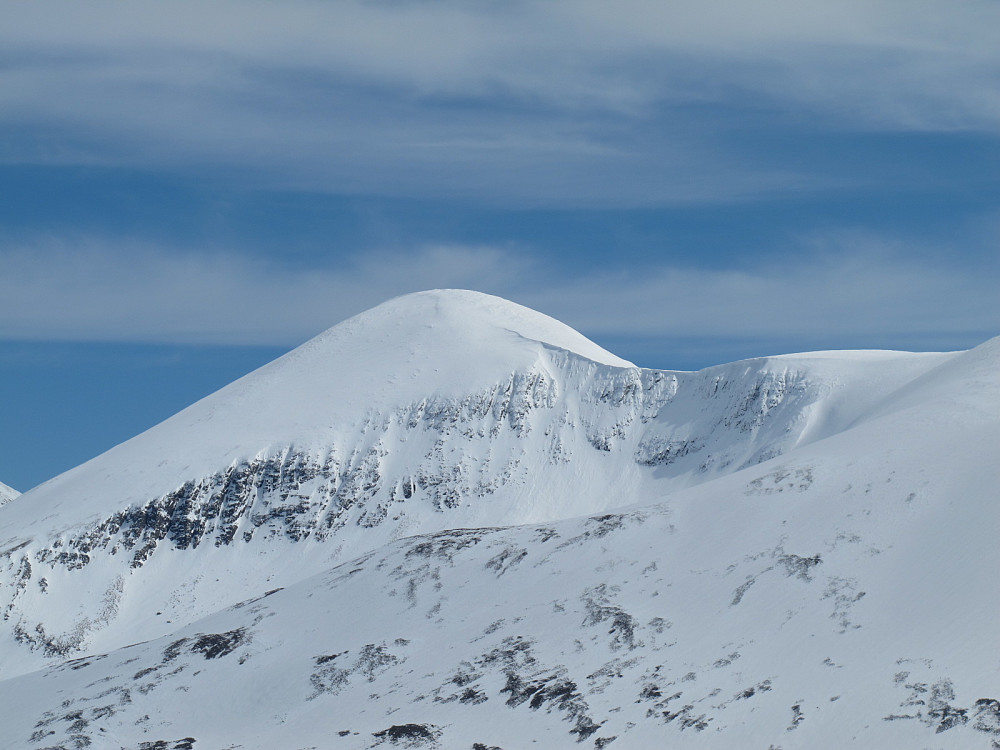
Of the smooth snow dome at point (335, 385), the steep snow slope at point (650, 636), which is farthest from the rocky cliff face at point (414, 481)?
the steep snow slope at point (650, 636)

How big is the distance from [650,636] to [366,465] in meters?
77.1

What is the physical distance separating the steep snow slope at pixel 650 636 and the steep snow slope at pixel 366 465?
148 ft

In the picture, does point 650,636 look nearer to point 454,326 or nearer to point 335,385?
point 335,385

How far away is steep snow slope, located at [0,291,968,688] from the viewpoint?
94875mm

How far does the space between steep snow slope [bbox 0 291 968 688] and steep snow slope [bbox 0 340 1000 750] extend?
148ft

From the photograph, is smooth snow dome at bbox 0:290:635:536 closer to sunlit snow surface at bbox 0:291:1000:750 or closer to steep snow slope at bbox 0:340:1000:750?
sunlit snow surface at bbox 0:291:1000:750

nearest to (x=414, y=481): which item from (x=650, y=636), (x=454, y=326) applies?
(x=454, y=326)

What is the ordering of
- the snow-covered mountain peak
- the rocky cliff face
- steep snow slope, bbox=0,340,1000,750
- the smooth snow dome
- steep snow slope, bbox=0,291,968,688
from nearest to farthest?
1. steep snow slope, bbox=0,340,1000,750
2. steep snow slope, bbox=0,291,968,688
3. the rocky cliff face
4. the smooth snow dome
5. the snow-covered mountain peak

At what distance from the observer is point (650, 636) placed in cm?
3638

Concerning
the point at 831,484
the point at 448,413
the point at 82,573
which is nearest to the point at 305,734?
the point at 831,484

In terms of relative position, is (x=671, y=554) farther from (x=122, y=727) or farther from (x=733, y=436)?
(x=733, y=436)

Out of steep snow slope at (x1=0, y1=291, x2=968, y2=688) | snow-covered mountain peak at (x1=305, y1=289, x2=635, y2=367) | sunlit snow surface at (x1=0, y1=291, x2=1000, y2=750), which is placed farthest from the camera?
snow-covered mountain peak at (x1=305, y1=289, x2=635, y2=367)

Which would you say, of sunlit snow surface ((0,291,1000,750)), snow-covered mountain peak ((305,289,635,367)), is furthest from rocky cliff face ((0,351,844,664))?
snow-covered mountain peak ((305,289,635,367))

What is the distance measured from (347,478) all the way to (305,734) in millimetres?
74982
